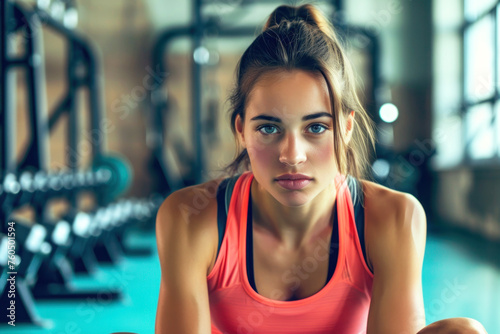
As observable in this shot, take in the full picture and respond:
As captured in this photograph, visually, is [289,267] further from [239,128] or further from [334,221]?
[239,128]

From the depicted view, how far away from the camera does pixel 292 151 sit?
0.78 metres

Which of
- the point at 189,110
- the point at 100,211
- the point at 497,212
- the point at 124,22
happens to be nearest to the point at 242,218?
the point at 100,211

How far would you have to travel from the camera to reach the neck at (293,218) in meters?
0.92

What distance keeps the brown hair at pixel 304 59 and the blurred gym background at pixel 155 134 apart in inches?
Answer: 36.3

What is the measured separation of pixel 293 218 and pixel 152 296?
54.3 inches

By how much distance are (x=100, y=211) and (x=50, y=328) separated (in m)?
1.03

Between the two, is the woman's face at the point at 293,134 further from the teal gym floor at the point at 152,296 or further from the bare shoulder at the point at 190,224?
the teal gym floor at the point at 152,296

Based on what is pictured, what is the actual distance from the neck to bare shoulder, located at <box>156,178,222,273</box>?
10 centimetres

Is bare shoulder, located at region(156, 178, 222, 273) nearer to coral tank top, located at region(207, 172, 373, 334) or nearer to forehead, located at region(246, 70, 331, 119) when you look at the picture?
coral tank top, located at region(207, 172, 373, 334)

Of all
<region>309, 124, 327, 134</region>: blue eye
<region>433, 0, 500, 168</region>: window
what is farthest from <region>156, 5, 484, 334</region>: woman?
<region>433, 0, 500, 168</region>: window

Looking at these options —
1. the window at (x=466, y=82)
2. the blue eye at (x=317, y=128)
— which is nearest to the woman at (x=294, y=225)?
the blue eye at (x=317, y=128)

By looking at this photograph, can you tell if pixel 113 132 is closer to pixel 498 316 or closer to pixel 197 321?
pixel 498 316

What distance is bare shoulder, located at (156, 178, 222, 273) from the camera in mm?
856

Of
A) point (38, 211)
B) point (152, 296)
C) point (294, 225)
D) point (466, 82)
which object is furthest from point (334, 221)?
point (466, 82)
